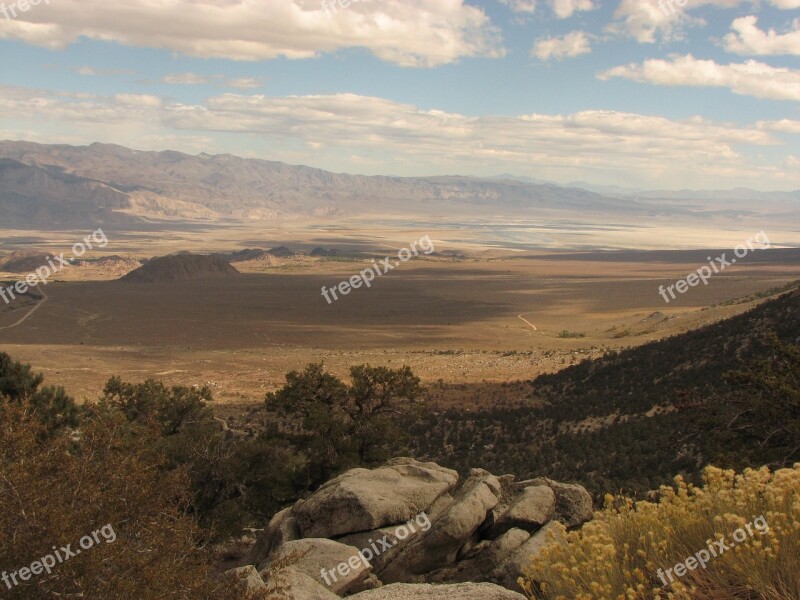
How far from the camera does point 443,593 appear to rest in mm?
7035

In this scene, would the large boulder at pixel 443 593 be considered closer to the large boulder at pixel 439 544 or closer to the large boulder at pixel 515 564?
the large boulder at pixel 515 564

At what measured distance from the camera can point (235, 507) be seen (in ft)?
49.8

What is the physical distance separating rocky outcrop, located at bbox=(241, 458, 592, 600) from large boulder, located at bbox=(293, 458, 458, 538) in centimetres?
2

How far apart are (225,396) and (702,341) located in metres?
25.5

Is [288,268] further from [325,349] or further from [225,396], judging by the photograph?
[225,396]

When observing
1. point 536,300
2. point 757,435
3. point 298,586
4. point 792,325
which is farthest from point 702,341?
point 536,300

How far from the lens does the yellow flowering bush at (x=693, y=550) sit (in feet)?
16.0

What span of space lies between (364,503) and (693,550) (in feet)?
23.7

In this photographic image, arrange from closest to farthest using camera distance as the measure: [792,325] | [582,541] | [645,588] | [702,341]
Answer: [645,588] → [582,541] → [792,325] → [702,341]

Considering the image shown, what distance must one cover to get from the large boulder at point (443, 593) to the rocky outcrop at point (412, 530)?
110 cm

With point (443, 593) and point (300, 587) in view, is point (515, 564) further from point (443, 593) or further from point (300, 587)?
point (300, 587)

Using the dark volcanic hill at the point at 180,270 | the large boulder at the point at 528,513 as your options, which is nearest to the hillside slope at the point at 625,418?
the large boulder at the point at 528,513

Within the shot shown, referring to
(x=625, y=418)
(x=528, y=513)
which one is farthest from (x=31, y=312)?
(x=528, y=513)

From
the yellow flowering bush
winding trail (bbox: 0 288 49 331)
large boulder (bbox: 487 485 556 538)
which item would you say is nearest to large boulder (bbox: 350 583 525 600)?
the yellow flowering bush
